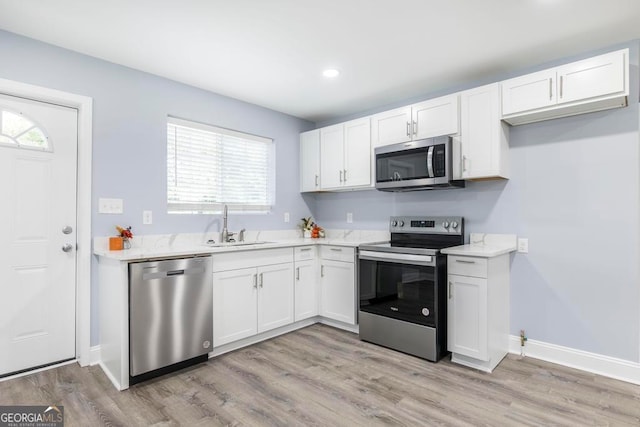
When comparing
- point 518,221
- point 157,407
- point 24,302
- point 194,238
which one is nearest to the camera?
point 157,407

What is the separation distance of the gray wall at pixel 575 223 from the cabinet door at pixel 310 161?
5.73 ft

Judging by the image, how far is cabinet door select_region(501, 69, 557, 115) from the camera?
2.53 m

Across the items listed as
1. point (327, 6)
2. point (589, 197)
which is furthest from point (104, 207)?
point (589, 197)

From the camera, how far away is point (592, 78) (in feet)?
7.77

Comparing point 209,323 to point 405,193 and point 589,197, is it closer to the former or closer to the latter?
point 405,193

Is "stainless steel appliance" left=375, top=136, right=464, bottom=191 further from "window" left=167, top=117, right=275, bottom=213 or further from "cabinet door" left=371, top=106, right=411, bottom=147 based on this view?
"window" left=167, top=117, right=275, bottom=213

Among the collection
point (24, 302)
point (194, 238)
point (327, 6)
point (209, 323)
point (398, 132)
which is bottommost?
point (209, 323)

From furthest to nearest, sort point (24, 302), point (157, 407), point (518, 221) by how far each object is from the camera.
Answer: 1. point (518, 221)
2. point (24, 302)
3. point (157, 407)

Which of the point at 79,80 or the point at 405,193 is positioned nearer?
the point at 79,80

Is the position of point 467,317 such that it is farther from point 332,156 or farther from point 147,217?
point 147,217

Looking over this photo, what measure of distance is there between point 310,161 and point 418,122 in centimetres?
147

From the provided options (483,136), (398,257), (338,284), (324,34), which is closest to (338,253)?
(338,284)

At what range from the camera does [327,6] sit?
2.10 meters

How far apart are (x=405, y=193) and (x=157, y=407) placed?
2837 millimetres
